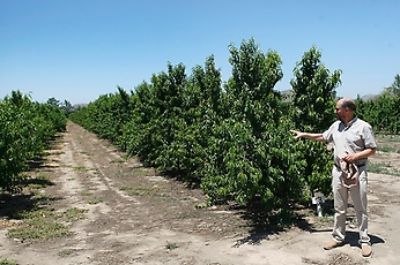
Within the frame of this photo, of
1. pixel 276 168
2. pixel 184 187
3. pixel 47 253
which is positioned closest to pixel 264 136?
pixel 276 168

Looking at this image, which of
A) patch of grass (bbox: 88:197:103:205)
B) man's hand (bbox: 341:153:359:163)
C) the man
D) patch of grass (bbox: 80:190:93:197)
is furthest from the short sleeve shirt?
patch of grass (bbox: 80:190:93:197)

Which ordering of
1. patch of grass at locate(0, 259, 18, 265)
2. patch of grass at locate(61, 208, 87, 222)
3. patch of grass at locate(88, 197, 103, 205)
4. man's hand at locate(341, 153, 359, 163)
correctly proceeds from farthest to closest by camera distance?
patch of grass at locate(88, 197, 103, 205)
patch of grass at locate(61, 208, 87, 222)
patch of grass at locate(0, 259, 18, 265)
man's hand at locate(341, 153, 359, 163)

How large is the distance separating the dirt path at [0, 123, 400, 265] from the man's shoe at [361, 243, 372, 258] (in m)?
0.08

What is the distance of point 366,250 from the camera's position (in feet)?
20.7

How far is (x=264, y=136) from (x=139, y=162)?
14.5m

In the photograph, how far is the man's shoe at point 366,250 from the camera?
20.6 ft

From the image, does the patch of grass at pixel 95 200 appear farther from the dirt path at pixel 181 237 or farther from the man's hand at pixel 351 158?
the man's hand at pixel 351 158

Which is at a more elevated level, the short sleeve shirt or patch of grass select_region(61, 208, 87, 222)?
the short sleeve shirt

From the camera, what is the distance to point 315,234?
7.61 metres

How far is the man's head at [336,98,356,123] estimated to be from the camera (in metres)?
6.26

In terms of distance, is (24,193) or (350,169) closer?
(350,169)

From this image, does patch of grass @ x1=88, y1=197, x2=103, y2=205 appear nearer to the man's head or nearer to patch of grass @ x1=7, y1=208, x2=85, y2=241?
patch of grass @ x1=7, y1=208, x2=85, y2=241

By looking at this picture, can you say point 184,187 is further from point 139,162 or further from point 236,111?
point 139,162

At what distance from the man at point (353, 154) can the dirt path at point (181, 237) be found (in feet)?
1.81
